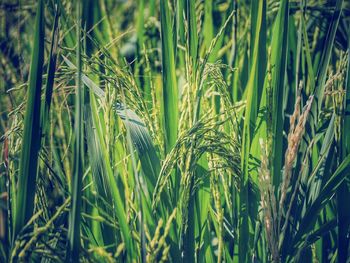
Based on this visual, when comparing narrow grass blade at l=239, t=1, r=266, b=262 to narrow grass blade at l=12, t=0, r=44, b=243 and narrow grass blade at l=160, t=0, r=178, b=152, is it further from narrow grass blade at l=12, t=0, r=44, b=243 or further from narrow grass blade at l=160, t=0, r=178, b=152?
narrow grass blade at l=12, t=0, r=44, b=243

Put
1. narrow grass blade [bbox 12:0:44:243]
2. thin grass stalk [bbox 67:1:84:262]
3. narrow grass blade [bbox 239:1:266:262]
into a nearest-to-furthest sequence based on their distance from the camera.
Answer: thin grass stalk [bbox 67:1:84:262], narrow grass blade [bbox 12:0:44:243], narrow grass blade [bbox 239:1:266:262]

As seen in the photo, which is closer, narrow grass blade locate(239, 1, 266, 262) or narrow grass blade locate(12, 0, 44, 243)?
narrow grass blade locate(12, 0, 44, 243)

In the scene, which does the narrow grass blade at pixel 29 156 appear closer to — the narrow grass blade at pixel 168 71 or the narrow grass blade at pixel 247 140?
the narrow grass blade at pixel 168 71

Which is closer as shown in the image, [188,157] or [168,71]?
[188,157]

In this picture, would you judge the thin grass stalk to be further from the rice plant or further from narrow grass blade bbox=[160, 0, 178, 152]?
narrow grass blade bbox=[160, 0, 178, 152]

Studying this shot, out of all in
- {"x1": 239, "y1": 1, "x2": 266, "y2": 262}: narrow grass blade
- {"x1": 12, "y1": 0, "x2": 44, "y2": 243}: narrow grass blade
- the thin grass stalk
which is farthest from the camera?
{"x1": 239, "y1": 1, "x2": 266, "y2": 262}: narrow grass blade

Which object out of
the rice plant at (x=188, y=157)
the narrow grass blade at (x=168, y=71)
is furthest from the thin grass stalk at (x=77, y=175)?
the narrow grass blade at (x=168, y=71)

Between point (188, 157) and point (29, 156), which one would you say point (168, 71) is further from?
point (29, 156)

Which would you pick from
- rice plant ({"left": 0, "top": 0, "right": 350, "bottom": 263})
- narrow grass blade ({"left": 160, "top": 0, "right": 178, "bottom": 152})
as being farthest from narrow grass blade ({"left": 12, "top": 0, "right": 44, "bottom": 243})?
narrow grass blade ({"left": 160, "top": 0, "right": 178, "bottom": 152})

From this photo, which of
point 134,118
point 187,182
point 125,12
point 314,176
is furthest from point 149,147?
point 125,12

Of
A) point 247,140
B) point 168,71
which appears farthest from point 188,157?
point 168,71

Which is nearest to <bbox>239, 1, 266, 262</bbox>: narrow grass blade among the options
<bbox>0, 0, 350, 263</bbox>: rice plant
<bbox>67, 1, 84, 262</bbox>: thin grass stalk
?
<bbox>0, 0, 350, 263</bbox>: rice plant

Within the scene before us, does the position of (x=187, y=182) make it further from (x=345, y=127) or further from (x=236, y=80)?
(x=236, y=80)

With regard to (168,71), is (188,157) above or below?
below
